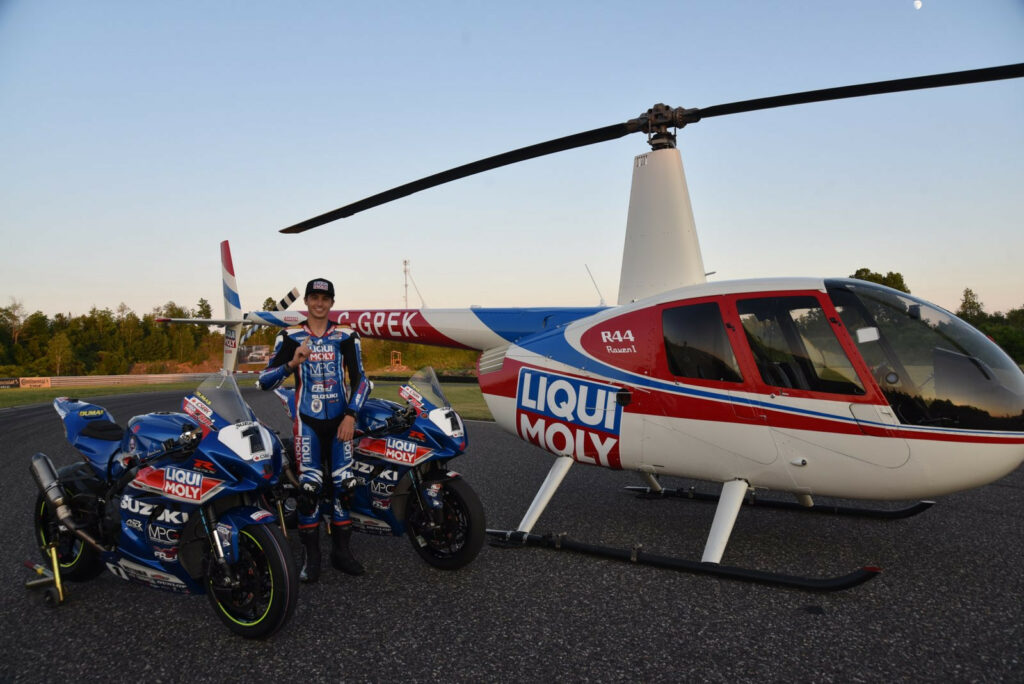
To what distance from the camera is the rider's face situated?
4.29 metres

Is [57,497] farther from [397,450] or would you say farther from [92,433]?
[397,450]

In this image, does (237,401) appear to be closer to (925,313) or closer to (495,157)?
(495,157)

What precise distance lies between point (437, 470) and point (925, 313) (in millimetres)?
3483

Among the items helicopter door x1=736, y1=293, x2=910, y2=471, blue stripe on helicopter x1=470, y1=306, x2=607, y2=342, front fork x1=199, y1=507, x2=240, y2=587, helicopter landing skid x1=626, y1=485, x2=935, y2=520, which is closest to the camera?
front fork x1=199, y1=507, x2=240, y2=587

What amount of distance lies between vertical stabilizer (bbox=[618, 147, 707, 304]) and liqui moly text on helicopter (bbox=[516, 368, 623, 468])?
1.63 meters

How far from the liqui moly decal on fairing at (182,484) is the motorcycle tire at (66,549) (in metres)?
0.93

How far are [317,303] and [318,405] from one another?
752 mm

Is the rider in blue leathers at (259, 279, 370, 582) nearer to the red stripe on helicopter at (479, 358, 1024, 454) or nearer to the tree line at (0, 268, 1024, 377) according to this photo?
the red stripe on helicopter at (479, 358, 1024, 454)

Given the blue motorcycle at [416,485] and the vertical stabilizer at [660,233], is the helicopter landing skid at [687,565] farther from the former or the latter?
the vertical stabilizer at [660,233]

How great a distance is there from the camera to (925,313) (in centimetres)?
385

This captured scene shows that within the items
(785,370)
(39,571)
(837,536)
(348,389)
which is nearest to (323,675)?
(348,389)

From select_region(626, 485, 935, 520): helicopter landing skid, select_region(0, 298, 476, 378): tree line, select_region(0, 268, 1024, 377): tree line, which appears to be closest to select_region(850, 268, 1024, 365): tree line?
select_region(626, 485, 935, 520): helicopter landing skid

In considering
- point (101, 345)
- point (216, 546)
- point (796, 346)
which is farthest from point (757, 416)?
point (101, 345)

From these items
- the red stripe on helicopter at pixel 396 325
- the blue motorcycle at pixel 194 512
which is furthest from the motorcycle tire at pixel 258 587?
the red stripe on helicopter at pixel 396 325
